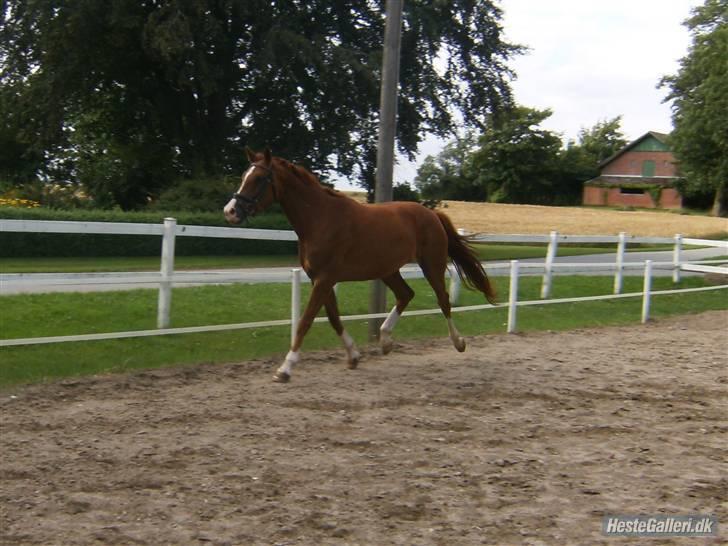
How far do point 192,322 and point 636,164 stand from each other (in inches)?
2877

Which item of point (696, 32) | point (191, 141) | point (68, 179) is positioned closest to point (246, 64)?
point (191, 141)

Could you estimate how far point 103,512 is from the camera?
424cm

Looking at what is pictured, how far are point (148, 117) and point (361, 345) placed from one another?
19.6 meters

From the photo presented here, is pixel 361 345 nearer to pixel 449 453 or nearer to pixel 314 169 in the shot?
pixel 449 453

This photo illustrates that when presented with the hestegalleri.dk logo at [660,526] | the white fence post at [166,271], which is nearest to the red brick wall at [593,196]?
the white fence post at [166,271]

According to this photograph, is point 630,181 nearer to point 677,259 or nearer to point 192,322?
point 677,259

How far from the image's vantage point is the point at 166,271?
8.88 m

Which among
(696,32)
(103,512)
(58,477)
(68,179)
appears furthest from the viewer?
(696,32)

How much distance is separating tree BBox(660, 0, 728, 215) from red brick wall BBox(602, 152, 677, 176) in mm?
18562

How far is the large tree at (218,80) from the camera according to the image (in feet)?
75.8

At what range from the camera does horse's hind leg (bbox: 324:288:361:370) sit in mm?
8203

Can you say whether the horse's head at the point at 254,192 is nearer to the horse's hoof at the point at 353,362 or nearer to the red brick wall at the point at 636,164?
the horse's hoof at the point at 353,362

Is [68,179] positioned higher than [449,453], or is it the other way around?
[68,179]

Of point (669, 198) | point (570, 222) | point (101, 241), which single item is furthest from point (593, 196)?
point (101, 241)
